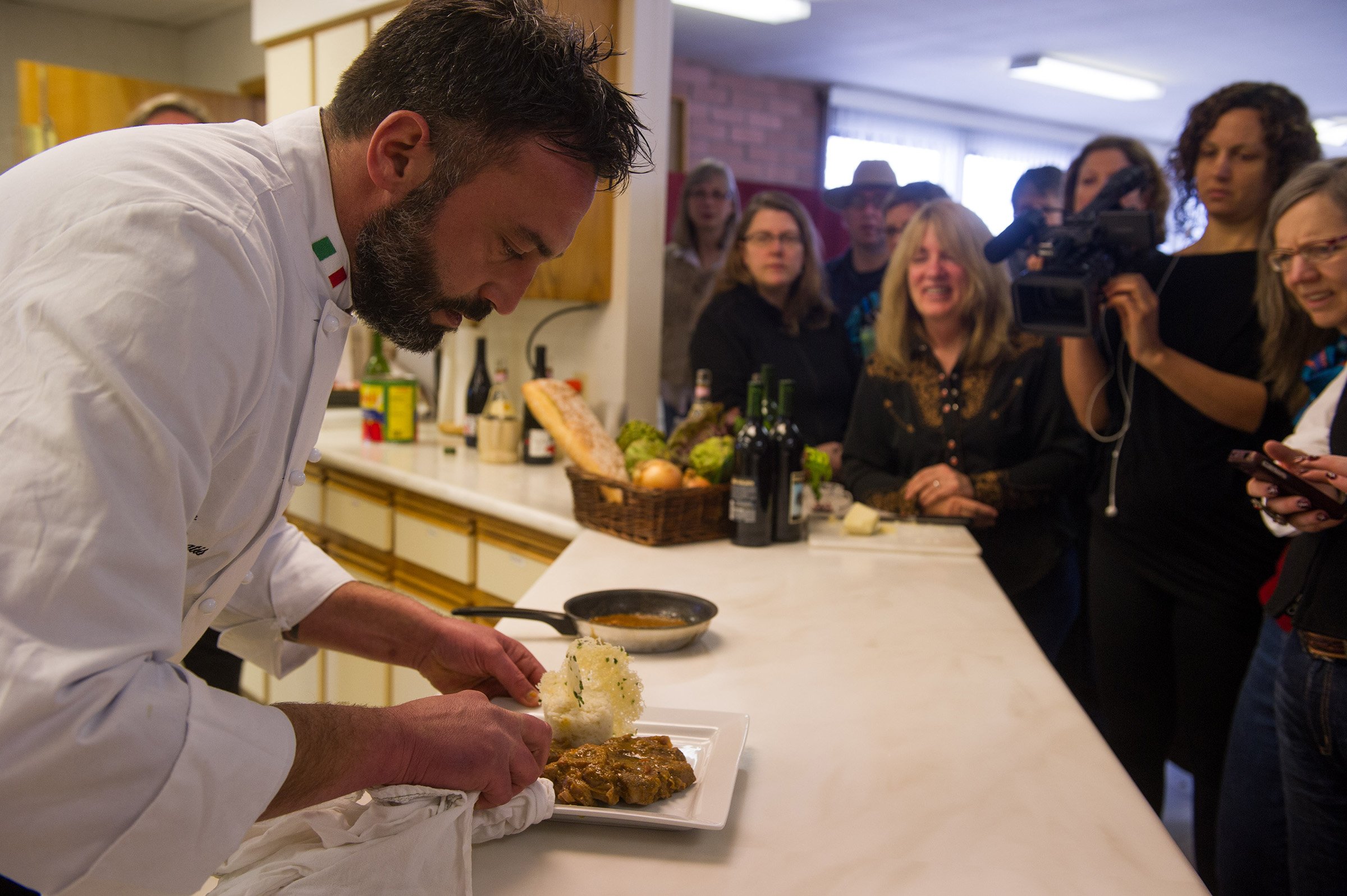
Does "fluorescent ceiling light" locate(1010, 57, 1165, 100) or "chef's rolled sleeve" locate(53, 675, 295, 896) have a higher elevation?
"fluorescent ceiling light" locate(1010, 57, 1165, 100)

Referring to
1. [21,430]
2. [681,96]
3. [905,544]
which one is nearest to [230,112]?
[681,96]

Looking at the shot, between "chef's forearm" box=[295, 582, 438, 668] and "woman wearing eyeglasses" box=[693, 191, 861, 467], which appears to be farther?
"woman wearing eyeglasses" box=[693, 191, 861, 467]

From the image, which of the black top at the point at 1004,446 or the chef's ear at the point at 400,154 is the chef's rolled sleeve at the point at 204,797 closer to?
the chef's ear at the point at 400,154

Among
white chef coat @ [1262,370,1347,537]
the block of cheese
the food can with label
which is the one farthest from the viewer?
the food can with label

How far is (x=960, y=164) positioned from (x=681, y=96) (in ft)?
9.96

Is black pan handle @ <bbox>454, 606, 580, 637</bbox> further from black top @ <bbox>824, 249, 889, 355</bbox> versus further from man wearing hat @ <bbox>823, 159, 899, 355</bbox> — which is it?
man wearing hat @ <bbox>823, 159, 899, 355</bbox>

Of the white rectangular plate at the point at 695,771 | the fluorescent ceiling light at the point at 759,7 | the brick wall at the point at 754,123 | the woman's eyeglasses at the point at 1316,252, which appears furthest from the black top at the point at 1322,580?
the brick wall at the point at 754,123

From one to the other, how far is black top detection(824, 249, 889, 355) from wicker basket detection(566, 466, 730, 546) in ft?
3.93

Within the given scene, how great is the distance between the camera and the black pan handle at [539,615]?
1426 millimetres

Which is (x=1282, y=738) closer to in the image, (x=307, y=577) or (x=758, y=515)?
(x=758, y=515)

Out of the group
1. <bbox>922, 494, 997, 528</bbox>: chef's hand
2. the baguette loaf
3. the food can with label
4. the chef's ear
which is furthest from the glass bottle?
the chef's ear

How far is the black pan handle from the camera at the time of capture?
4.68 feet

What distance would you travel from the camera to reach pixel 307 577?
121 cm

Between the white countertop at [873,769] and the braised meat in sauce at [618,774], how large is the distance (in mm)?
32
